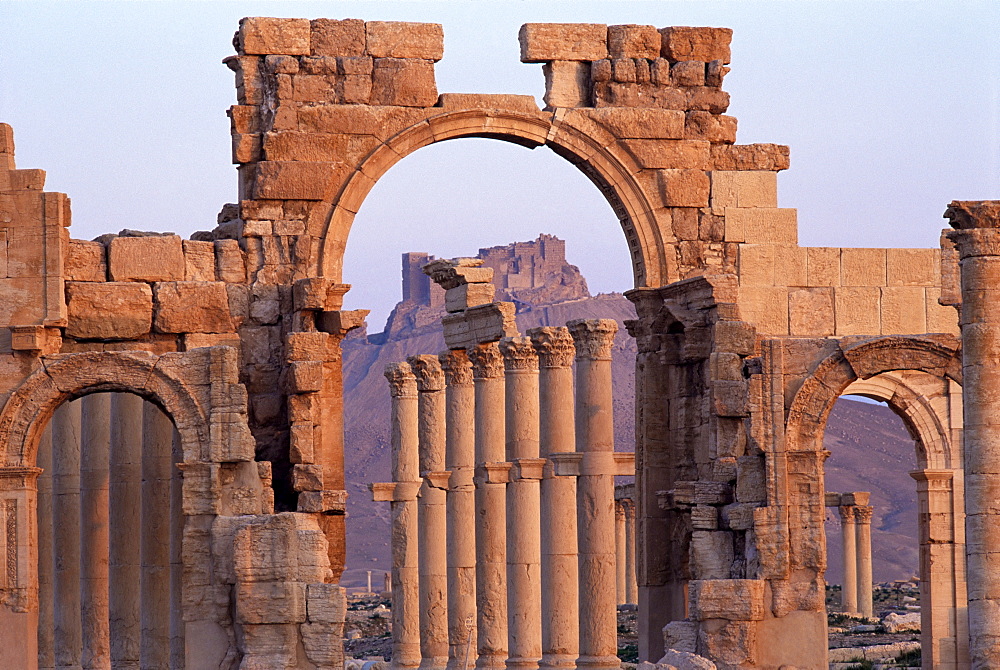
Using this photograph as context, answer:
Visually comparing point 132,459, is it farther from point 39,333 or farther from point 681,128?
point 681,128

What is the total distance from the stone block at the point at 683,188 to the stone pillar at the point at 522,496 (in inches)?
167

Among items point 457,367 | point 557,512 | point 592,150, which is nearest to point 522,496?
point 557,512

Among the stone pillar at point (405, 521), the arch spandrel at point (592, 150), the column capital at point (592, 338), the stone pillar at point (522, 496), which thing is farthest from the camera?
the stone pillar at point (405, 521)

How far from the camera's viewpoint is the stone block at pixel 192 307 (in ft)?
77.6

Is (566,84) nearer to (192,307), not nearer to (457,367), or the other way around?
(192,307)

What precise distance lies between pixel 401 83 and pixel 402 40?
510 millimetres

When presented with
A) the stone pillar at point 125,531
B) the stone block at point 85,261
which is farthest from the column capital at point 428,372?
the stone block at point 85,261

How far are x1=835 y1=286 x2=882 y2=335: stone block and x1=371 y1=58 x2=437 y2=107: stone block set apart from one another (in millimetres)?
5828

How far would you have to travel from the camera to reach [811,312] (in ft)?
85.8

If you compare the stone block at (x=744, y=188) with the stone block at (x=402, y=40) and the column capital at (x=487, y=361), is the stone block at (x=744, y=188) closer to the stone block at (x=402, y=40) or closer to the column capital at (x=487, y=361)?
the stone block at (x=402, y=40)

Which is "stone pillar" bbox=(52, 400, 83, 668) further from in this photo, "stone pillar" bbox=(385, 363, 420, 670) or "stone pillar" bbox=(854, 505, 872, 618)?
"stone pillar" bbox=(854, 505, 872, 618)

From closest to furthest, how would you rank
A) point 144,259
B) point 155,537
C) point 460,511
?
point 144,259 → point 155,537 → point 460,511

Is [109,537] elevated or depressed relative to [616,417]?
depressed

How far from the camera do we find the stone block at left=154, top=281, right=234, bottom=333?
931 inches
